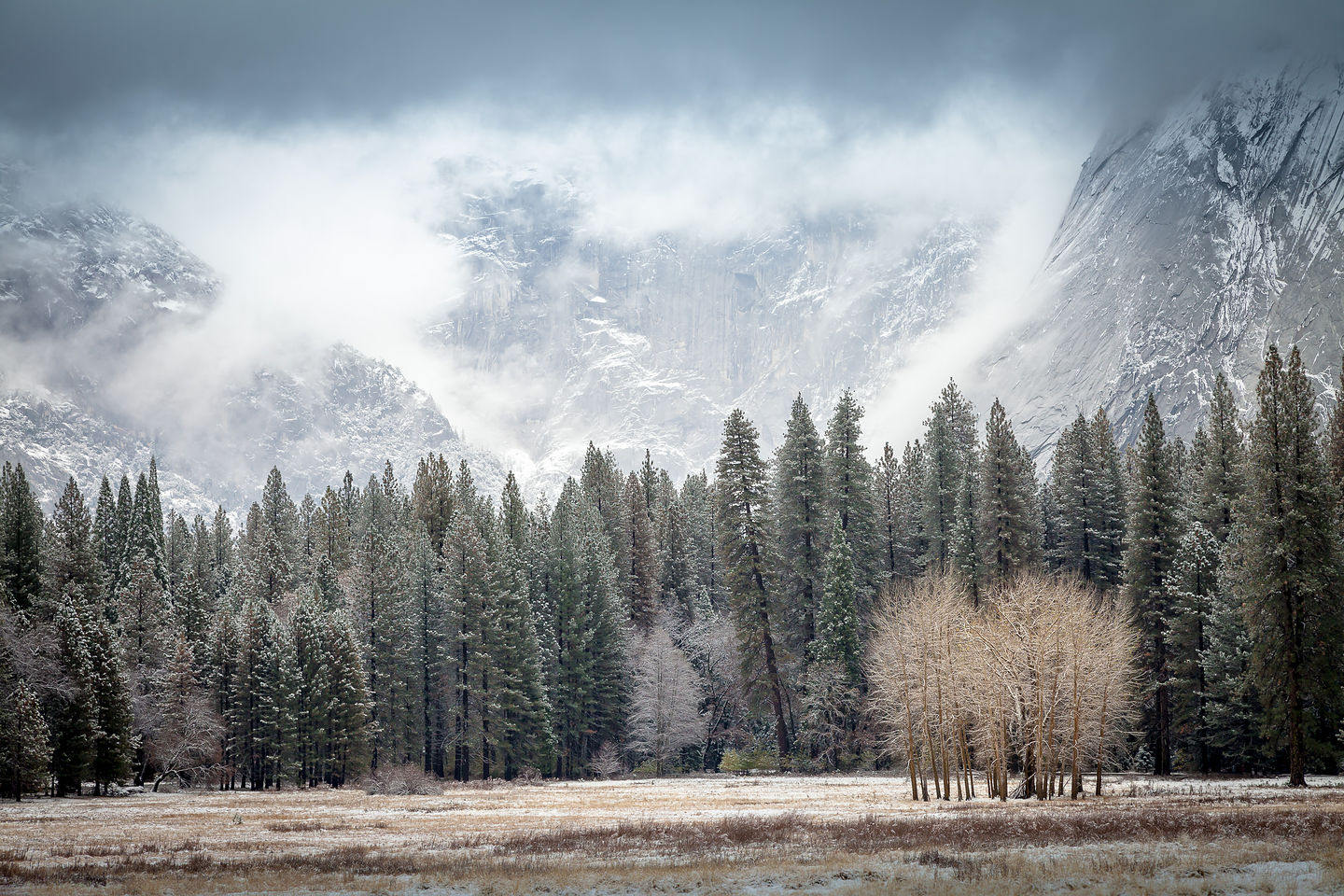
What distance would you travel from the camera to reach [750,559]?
216ft

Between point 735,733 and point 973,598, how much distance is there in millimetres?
23486

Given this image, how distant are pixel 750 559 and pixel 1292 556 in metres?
32.5

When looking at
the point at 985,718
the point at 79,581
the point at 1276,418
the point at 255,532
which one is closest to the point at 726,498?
the point at 985,718

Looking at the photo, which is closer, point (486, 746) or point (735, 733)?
point (486, 746)

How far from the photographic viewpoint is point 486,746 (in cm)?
6856

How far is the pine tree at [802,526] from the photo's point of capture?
67750mm

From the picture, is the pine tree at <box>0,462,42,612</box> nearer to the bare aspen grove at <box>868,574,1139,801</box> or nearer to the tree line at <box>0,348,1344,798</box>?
the tree line at <box>0,348,1344,798</box>

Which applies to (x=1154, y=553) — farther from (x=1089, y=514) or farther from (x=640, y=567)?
(x=640, y=567)

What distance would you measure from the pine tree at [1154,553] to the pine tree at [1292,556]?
14827 millimetres

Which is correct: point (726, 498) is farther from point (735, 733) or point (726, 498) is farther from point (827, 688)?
point (735, 733)

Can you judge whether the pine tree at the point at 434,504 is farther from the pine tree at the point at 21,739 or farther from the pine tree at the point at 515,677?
the pine tree at the point at 21,739

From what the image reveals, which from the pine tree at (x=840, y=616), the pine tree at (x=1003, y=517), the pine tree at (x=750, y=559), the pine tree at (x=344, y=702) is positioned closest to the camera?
the pine tree at (x=1003, y=517)

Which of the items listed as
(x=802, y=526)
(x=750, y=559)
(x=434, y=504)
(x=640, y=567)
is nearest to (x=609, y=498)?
(x=640, y=567)

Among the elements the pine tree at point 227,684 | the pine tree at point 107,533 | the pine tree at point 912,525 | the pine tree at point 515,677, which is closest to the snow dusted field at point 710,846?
the pine tree at point 515,677
